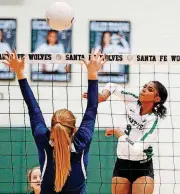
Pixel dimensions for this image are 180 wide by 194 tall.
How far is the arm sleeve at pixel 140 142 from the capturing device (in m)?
4.25

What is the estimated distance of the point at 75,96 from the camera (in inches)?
287

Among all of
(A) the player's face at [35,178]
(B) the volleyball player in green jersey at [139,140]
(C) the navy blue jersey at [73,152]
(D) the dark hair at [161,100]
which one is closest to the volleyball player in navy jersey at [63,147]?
(C) the navy blue jersey at [73,152]

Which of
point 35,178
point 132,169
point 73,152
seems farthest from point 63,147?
point 35,178

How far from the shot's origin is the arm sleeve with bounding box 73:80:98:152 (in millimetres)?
2773

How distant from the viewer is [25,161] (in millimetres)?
6832

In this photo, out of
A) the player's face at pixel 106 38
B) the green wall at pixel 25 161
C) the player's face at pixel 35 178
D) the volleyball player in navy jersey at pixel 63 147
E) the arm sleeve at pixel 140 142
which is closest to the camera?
the volleyball player in navy jersey at pixel 63 147

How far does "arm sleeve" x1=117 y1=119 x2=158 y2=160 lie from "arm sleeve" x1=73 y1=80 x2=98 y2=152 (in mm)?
1449

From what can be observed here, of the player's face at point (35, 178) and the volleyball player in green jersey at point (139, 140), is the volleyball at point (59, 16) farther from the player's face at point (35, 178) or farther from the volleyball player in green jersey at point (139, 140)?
the player's face at point (35, 178)

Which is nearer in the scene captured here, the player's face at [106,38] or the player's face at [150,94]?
the player's face at [150,94]

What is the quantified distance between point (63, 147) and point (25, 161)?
424cm

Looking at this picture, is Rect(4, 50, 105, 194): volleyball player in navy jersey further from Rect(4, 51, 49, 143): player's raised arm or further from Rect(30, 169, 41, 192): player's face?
Rect(30, 169, 41, 192): player's face

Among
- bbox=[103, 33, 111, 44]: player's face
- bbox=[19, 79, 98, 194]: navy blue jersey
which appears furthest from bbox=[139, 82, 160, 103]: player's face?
bbox=[103, 33, 111, 44]: player's face

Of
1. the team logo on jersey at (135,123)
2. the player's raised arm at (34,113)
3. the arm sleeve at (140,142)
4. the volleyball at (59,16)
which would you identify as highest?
the volleyball at (59,16)

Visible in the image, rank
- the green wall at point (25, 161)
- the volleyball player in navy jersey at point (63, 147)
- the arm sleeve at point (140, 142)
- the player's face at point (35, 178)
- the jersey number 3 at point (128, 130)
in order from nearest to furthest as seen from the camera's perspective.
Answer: the volleyball player in navy jersey at point (63, 147)
the arm sleeve at point (140, 142)
the jersey number 3 at point (128, 130)
the player's face at point (35, 178)
the green wall at point (25, 161)
